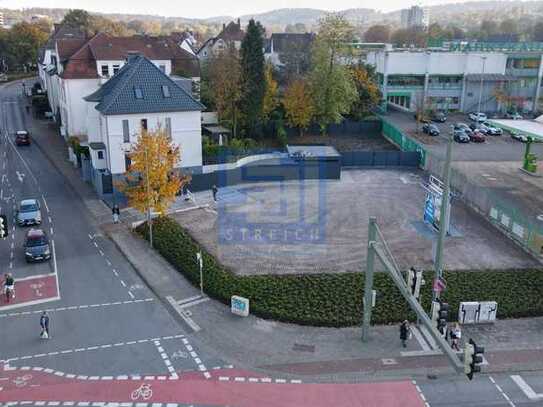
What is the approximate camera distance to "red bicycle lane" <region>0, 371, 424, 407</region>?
66.0 ft

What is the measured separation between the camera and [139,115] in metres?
42.8

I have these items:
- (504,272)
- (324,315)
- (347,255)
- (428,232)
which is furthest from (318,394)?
(428,232)

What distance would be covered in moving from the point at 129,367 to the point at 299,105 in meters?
43.8

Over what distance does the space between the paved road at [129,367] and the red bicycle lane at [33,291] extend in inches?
2.1

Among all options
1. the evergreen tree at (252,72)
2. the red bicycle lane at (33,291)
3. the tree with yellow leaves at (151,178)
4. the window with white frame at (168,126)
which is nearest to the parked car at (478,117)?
the evergreen tree at (252,72)

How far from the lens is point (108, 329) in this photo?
81.5 feet

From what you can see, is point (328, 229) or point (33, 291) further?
point (328, 229)

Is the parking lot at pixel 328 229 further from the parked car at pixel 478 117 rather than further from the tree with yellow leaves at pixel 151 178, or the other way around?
the parked car at pixel 478 117

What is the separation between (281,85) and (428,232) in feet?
187

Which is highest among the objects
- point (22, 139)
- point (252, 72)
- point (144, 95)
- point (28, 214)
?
point (252, 72)

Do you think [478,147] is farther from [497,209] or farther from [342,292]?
[342,292]

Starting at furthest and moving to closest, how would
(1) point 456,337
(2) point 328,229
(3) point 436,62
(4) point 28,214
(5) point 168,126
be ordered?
(3) point 436,62 → (5) point 168,126 → (4) point 28,214 → (2) point 328,229 → (1) point 456,337

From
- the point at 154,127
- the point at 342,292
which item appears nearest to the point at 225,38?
the point at 154,127

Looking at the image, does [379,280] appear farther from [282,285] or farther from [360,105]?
[360,105]
